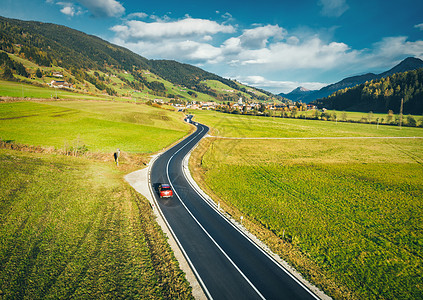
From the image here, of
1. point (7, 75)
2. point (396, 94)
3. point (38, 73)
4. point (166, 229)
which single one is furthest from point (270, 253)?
point (396, 94)

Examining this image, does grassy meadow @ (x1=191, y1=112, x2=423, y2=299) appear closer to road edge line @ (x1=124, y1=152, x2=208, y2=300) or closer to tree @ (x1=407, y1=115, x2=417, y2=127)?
road edge line @ (x1=124, y1=152, x2=208, y2=300)

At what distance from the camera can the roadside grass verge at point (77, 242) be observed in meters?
12.5

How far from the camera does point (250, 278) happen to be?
1446 cm

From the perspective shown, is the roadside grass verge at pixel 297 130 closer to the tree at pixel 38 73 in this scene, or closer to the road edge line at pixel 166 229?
the road edge line at pixel 166 229

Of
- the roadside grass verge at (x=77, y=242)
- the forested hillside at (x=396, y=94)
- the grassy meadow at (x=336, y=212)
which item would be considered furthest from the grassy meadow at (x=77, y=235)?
the forested hillside at (x=396, y=94)

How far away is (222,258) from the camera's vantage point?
16.4 m

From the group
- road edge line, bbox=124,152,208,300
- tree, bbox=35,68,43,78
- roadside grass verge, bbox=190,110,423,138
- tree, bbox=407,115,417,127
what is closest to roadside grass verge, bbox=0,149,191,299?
road edge line, bbox=124,152,208,300

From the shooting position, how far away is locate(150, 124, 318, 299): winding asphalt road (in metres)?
13.4

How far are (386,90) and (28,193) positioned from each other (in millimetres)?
250591

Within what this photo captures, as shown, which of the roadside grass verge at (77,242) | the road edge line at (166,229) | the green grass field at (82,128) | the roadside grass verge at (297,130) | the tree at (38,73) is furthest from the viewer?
the tree at (38,73)

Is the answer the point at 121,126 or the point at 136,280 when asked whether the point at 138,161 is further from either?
the point at 121,126

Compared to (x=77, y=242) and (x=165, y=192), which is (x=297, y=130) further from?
(x=77, y=242)

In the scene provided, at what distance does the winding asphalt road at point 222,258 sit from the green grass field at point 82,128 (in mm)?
32421

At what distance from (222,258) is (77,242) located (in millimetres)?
12519
